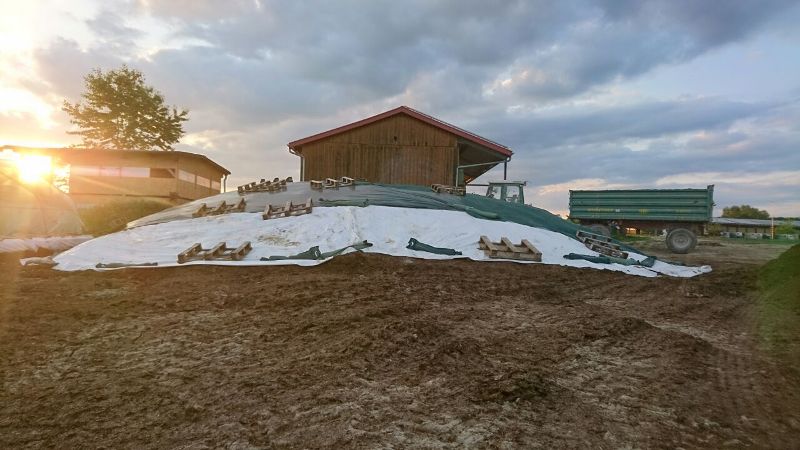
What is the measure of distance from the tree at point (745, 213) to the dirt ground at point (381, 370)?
8675 cm

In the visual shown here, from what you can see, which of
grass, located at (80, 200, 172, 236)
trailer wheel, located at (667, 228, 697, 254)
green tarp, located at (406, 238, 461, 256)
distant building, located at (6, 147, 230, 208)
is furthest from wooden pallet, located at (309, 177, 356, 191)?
distant building, located at (6, 147, 230, 208)

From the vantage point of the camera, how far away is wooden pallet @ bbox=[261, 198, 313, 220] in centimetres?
1115

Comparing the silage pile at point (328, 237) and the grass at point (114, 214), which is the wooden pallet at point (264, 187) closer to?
the silage pile at point (328, 237)

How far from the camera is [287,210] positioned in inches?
446

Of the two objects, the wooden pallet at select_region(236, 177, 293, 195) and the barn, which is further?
the barn

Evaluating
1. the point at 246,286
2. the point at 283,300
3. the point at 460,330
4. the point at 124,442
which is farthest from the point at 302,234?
the point at 124,442

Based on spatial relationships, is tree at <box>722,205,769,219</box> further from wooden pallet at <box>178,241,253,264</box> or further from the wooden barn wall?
wooden pallet at <box>178,241,253,264</box>

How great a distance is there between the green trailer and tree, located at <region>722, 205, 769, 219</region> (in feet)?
238

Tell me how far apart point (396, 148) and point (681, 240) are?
12584 mm

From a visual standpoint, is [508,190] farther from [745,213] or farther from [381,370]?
[745,213]

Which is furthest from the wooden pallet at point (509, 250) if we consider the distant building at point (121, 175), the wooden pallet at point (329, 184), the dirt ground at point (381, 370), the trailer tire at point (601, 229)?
the distant building at point (121, 175)

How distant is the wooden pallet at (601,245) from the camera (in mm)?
11078

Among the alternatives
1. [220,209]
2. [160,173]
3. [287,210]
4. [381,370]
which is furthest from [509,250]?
[160,173]

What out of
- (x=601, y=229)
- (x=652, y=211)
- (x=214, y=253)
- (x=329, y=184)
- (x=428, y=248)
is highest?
(x=329, y=184)
